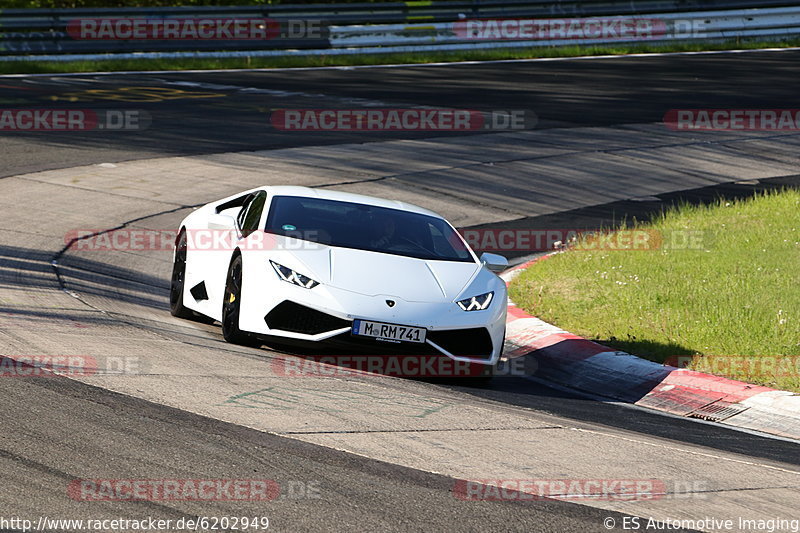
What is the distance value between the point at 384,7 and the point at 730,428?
74.6 feet

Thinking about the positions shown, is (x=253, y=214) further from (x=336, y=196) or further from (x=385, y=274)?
(x=385, y=274)

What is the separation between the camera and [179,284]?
9.52 m

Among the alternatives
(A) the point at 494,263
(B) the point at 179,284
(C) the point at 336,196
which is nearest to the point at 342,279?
(A) the point at 494,263

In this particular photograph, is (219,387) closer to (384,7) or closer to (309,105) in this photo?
(309,105)

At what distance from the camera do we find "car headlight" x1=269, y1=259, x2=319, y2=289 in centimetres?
791

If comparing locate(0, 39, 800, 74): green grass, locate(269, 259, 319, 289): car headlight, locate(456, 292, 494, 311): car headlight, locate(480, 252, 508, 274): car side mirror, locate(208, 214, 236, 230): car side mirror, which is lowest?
locate(456, 292, 494, 311): car headlight

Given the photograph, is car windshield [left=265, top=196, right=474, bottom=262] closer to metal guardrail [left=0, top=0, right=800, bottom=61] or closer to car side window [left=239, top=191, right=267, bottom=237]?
car side window [left=239, top=191, right=267, bottom=237]

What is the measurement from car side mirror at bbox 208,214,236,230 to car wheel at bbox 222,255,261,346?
2.21ft

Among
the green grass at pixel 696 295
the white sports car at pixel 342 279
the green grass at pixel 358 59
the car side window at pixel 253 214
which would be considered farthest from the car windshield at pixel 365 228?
the green grass at pixel 358 59

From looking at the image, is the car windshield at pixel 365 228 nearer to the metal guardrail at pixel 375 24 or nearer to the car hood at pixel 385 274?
the car hood at pixel 385 274

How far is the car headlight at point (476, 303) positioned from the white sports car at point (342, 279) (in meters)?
0.01

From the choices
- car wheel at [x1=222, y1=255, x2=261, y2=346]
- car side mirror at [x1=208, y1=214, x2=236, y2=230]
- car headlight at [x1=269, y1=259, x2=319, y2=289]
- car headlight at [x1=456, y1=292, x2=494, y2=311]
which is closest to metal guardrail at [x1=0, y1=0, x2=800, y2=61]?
car side mirror at [x1=208, y1=214, x2=236, y2=230]

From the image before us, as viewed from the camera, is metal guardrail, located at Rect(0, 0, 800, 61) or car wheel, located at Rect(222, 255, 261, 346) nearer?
car wheel, located at Rect(222, 255, 261, 346)

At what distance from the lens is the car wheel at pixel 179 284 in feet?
30.9
